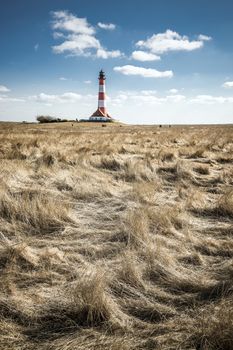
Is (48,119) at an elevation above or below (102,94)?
below

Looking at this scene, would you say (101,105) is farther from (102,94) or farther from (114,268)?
(114,268)

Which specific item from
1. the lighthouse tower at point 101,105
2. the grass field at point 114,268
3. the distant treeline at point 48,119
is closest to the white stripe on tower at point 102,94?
the lighthouse tower at point 101,105

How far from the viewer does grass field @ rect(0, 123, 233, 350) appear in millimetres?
1890

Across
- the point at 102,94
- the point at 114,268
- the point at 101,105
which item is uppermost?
the point at 102,94

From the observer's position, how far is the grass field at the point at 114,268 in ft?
6.20

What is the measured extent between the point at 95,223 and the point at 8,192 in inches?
72.9

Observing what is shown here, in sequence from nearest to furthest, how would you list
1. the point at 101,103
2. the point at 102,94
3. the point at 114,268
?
the point at 114,268 < the point at 102,94 < the point at 101,103

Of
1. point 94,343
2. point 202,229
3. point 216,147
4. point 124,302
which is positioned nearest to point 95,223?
point 202,229

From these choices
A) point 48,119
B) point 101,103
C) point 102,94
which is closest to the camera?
point 48,119

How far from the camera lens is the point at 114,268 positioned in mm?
2688

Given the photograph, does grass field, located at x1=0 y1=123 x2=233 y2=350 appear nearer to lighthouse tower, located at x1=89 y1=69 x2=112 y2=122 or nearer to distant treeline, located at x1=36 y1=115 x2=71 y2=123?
distant treeline, located at x1=36 y1=115 x2=71 y2=123

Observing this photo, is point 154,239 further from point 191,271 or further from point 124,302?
point 124,302

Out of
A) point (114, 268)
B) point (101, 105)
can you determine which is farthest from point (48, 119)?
point (114, 268)

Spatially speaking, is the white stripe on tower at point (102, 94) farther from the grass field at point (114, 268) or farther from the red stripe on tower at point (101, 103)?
the grass field at point (114, 268)
